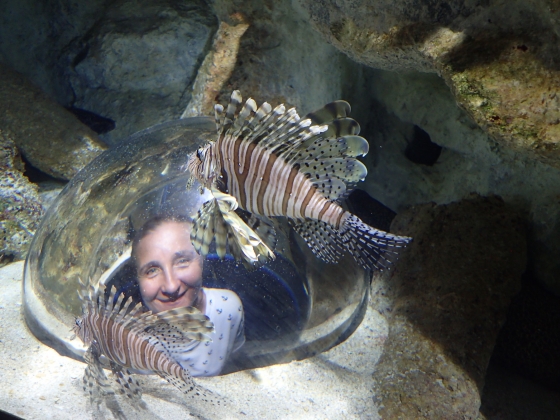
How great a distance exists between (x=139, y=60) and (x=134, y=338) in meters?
4.34

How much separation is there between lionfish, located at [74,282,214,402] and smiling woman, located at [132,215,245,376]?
0.30ft

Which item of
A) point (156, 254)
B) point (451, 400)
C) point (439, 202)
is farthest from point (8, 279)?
point (439, 202)

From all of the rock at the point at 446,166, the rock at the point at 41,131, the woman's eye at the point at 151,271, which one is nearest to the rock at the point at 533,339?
the rock at the point at 446,166

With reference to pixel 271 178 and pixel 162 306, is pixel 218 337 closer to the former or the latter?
pixel 162 306

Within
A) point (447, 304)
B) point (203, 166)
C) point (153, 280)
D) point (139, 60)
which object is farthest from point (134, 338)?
point (139, 60)

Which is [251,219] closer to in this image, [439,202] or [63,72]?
[439,202]

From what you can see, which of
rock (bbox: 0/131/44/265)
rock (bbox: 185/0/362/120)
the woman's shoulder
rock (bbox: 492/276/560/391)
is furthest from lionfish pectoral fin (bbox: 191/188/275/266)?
rock (bbox: 0/131/44/265)

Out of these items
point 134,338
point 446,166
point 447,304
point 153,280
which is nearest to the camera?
point 134,338

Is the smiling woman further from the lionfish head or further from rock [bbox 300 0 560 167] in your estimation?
rock [bbox 300 0 560 167]

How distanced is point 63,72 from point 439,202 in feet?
16.4

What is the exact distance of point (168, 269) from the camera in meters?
2.19

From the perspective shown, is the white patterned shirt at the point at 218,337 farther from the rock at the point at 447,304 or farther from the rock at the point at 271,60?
the rock at the point at 271,60

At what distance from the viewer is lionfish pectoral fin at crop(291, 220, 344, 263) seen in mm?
2322

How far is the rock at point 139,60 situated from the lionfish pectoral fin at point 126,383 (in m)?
3.95
